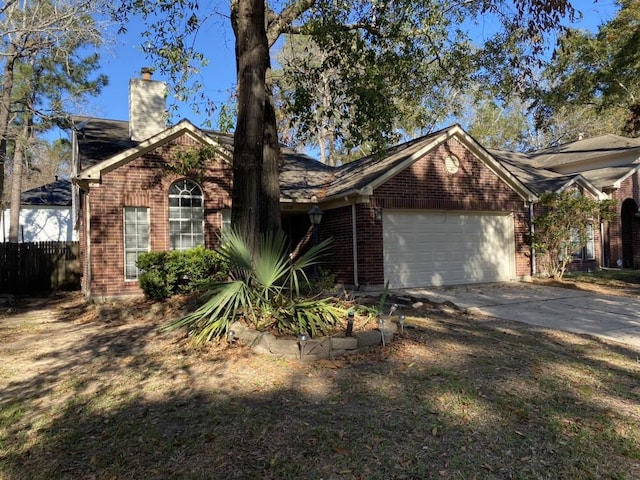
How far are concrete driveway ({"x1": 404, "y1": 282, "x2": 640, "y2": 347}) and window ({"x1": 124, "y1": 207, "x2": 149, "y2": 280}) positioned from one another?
715cm

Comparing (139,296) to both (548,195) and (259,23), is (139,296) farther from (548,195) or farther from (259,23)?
(548,195)

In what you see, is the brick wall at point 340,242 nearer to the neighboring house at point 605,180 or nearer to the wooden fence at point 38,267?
the neighboring house at point 605,180

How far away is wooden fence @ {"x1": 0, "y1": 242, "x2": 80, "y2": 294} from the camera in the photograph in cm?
1530

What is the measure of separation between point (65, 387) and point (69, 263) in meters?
12.7

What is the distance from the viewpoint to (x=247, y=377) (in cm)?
502

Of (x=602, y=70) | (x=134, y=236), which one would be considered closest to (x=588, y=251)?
A: (x=602, y=70)

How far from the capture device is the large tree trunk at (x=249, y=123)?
6922mm

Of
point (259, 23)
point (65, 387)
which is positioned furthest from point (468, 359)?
point (259, 23)

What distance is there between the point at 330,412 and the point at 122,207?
10.1m

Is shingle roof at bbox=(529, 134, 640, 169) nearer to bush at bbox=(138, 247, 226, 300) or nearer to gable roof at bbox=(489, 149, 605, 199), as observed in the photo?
gable roof at bbox=(489, 149, 605, 199)

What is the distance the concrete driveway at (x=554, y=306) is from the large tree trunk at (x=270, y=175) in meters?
4.53

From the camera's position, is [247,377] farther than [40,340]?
No

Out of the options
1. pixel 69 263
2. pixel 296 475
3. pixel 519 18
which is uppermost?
pixel 519 18

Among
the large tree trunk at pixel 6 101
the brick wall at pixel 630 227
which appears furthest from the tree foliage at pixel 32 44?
the brick wall at pixel 630 227
